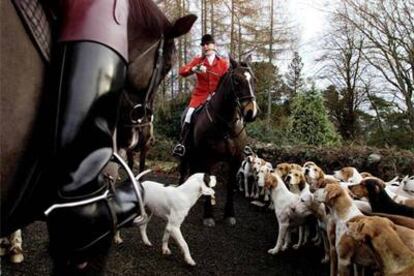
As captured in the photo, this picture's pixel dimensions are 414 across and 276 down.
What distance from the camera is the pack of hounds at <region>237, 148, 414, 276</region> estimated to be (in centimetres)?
308

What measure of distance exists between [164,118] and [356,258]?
639 inches

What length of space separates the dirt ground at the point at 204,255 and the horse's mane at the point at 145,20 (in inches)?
149

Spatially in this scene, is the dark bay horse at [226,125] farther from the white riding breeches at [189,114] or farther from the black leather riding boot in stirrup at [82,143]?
the black leather riding boot in stirrup at [82,143]

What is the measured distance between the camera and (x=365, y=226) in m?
3.18

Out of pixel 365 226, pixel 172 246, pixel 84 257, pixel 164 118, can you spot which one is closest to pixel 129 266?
pixel 172 246

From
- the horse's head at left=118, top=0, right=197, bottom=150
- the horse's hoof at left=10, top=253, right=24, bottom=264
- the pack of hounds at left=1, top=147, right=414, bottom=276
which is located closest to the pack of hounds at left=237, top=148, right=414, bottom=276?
the pack of hounds at left=1, top=147, right=414, bottom=276

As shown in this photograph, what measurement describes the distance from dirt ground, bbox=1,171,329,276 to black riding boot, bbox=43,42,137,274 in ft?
12.8

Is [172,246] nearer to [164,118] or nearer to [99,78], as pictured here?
[99,78]

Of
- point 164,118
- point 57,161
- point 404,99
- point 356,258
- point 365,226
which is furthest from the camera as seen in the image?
point 404,99

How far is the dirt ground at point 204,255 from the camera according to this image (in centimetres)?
500

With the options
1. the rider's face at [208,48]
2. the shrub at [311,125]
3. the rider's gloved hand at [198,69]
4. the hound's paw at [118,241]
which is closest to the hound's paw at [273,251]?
the hound's paw at [118,241]

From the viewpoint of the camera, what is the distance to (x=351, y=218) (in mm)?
3766

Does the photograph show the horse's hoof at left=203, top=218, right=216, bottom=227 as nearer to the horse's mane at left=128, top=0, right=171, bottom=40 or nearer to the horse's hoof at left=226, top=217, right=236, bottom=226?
the horse's hoof at left=226, top=217, right=236, bottom=226

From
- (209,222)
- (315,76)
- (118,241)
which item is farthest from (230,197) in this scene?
(315,76)
